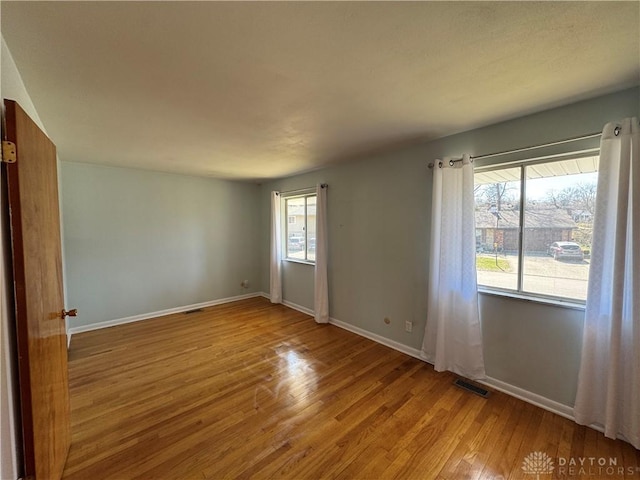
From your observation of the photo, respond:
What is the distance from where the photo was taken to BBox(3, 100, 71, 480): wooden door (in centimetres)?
109

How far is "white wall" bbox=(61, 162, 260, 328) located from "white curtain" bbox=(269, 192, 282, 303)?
702mm

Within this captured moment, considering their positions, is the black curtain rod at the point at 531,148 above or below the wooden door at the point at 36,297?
above

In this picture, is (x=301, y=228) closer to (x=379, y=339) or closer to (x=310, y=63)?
(x=379, y=339)

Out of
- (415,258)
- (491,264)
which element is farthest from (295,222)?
(491,264)

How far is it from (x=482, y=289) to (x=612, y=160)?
131cm

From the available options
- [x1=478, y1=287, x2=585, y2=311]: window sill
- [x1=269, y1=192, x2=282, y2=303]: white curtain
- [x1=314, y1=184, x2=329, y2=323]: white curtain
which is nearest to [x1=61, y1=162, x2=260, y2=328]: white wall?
[x1=269, y1=192, x2=282, y2=303]: white curtain

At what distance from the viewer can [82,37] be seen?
1.22 metres

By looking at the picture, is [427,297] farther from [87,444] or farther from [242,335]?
[87,444]

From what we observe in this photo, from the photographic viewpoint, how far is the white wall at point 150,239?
3623mm

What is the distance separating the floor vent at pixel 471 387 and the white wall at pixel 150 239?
4076mm

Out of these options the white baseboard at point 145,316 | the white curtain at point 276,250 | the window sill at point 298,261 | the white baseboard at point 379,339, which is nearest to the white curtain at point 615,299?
the white baseboard at point 379,339

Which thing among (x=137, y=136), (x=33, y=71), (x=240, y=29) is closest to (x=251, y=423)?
(x=240, y=29)

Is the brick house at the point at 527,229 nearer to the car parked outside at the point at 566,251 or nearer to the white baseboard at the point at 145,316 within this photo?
the car parked outside at the point at 566,251

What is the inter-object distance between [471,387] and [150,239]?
473 cm
